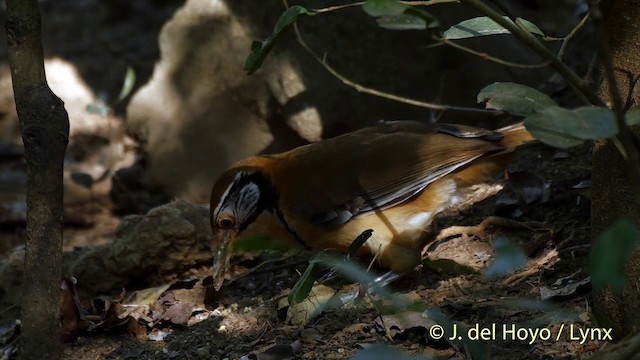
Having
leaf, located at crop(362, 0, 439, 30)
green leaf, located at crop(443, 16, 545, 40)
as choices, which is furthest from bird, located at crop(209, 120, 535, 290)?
leaf, located at crop(362, 0, 439, 30)

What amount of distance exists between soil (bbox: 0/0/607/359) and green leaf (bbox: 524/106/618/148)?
522mm

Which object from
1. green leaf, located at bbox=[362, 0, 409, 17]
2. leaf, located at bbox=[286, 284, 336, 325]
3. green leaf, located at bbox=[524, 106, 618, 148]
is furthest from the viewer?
leaf, located at bbox=[286, 284, 336, 325]

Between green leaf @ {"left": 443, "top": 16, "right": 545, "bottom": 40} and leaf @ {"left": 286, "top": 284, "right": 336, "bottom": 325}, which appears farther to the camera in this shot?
leaf @ {"left": 286, "top": 284, "right": 336, "bottom": 325}

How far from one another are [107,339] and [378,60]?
2.85 meters

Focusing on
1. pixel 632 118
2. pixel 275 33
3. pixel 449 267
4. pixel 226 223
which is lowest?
pixel 449 267

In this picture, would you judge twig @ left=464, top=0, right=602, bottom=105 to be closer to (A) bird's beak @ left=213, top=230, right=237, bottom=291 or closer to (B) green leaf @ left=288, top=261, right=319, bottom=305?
(B) green leaf @ left=288, top=261, right=319, bottom=305

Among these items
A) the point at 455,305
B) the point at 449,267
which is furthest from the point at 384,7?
the point at 449,267

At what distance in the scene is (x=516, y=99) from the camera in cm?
255

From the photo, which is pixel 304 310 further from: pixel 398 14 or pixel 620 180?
pixel 398 14

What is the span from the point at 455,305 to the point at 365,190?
44.6 inches

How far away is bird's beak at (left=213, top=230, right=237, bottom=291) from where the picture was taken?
14.3 feet

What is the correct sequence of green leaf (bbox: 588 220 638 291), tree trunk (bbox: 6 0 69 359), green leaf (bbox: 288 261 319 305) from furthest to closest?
1. green leaf (bbox: 288 261 319 305)
2. tree trunk (bbox: 6 0 69 359)
3. green leaf (bbox: 588 220 638 291)

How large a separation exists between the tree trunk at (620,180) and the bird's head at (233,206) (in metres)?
1.96

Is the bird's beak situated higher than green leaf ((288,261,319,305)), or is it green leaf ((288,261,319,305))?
green leaf ((288,261,319,305))
